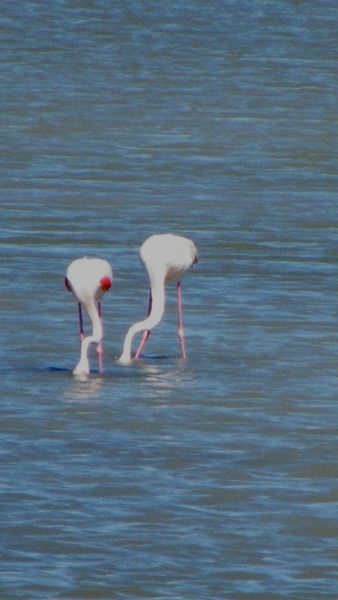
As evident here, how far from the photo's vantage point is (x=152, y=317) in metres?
11.5

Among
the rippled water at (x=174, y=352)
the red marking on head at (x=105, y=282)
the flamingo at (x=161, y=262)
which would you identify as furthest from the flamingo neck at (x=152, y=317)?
the red marking on head at (x=105, y=282)

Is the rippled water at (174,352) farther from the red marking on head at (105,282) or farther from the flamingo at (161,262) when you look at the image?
the red marking on head at (105,282)

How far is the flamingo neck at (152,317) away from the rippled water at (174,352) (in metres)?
0.19

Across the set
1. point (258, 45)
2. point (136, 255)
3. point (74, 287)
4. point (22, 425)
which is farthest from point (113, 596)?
point (258, 45)

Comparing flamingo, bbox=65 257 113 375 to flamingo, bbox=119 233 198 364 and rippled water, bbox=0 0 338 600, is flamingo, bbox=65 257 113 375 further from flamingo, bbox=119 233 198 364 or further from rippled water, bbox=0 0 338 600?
flamingo, bbox=119 233 198 364

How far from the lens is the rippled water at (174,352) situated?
7637 millimetres

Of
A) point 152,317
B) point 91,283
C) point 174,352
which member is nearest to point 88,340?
point 91,283

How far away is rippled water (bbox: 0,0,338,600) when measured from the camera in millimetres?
7637

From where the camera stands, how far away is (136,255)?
1509 centimetres

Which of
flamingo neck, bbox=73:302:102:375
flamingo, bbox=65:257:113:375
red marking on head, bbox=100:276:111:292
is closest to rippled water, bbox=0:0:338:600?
flamingo neck, bbox=73:302:102:375

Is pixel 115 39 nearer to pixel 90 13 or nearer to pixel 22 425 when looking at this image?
pixel 90 13

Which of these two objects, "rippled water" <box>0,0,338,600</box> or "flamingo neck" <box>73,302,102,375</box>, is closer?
"rippled water" <box>0,0,338,600</box>

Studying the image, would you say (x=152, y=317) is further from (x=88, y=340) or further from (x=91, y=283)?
(x=88, y=340)

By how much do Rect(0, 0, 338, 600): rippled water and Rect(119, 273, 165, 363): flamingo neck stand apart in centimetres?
19
